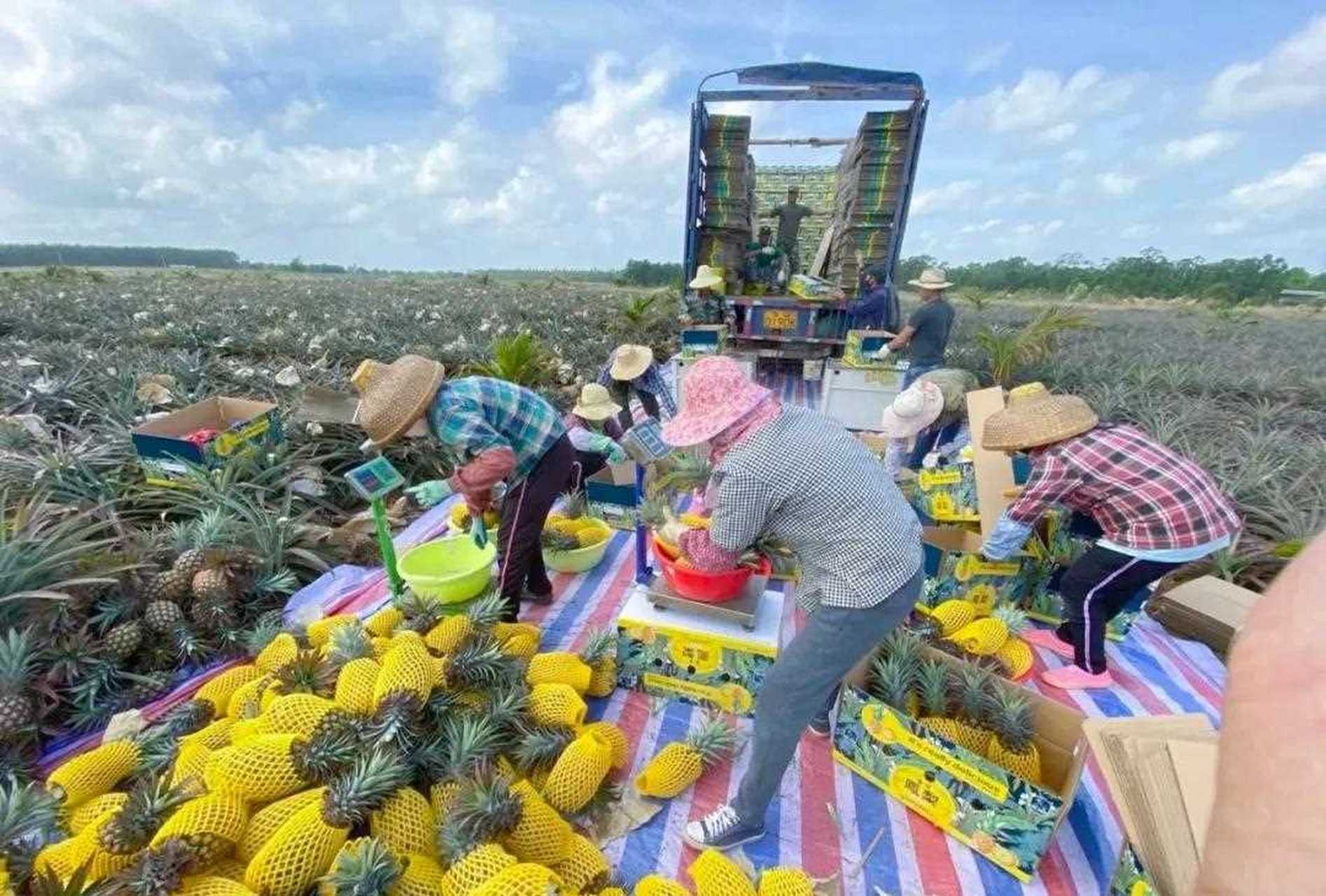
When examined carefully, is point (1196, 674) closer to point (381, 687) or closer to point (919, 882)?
point (919, 882)

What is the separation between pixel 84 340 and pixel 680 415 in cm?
1134

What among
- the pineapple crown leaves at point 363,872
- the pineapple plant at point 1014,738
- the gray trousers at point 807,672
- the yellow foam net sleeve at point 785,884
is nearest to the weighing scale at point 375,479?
the pineapple crown leaves at point 363,872

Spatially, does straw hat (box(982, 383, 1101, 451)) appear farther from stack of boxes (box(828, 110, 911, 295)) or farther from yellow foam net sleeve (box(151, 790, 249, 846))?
stack of boxes (box(828, 110, 911, 295))

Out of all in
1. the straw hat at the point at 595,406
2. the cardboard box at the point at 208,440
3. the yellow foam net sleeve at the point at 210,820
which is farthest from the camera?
the straw hat at the point at 595,406

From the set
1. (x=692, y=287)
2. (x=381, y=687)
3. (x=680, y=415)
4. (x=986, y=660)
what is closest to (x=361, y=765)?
(x=381, y=687)

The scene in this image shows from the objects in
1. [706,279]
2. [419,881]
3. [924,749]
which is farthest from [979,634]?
[706,279]

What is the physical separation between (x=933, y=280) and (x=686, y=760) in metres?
5.69

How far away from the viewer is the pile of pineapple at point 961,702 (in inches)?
80.8

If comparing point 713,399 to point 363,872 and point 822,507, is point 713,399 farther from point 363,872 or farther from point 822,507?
point 363,872

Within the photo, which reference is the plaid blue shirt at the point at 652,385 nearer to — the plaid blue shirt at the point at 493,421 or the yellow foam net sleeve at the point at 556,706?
the plaid blue shirt at the point at 493,421

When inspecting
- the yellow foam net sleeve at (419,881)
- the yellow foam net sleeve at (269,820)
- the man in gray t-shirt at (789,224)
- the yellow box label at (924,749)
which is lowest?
the yellow box label at (924,749)

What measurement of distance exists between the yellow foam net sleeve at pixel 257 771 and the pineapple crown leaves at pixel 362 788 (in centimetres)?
15

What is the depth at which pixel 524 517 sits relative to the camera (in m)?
2.90

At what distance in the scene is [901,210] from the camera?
24.1 ft
